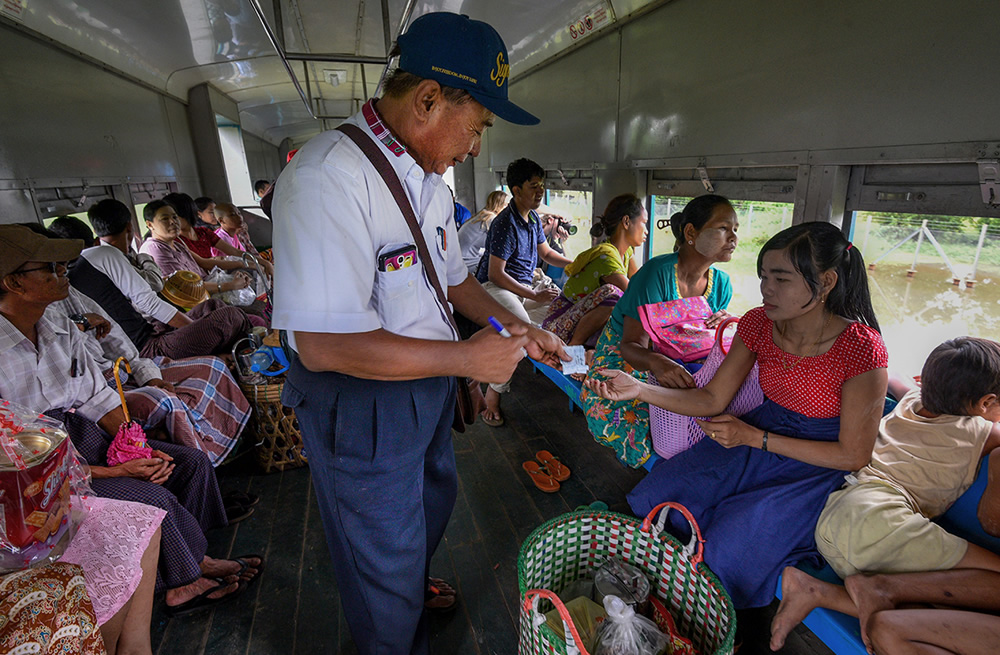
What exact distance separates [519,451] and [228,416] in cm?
203

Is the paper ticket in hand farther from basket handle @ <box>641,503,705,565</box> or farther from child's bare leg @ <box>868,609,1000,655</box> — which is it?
child's bare leg @ <box>868,609,1000,655</box>

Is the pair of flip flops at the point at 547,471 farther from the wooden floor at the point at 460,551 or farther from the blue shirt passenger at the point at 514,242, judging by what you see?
the blue shirt passenger at the point at 514,242

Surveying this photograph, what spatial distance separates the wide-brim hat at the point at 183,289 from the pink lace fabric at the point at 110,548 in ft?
9.12

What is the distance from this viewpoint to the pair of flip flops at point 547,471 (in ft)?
10.4

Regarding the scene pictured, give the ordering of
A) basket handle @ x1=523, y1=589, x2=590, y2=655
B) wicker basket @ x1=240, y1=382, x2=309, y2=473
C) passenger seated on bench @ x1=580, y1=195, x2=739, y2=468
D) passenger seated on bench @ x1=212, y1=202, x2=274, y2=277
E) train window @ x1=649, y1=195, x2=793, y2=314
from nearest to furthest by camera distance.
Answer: basket handle @ x1=523, y1=589, x2=590, y2=655
passenger seated on bench @ x1=580, y1=195, x2=739, y2=468
train window @ x1=649, y1=195, x2=793, y2=314
wicker basket @ x1=240, y1=382, x2=309, y2=473
passenger seated on bench @ x1=212, y1=202, x2=274, y2=277

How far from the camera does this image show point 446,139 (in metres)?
1.38

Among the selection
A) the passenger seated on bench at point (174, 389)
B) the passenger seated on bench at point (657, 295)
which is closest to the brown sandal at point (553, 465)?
the passenger seated on bench at point (657, 295)

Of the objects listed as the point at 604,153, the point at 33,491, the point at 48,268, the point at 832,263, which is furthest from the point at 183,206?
the point at 832,263

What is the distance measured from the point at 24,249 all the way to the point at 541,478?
2921mm

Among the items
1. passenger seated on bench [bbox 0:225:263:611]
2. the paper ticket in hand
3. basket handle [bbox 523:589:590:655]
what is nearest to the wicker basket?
passenger seated on bench [bbox 0:225:263:611]

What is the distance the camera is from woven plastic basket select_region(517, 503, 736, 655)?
167 cm

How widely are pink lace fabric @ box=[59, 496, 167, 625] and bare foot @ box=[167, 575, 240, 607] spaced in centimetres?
70

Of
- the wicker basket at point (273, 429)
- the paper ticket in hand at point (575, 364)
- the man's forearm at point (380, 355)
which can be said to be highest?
the man's forearm at point (380, 355)

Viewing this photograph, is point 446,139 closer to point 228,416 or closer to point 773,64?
point 773,64
